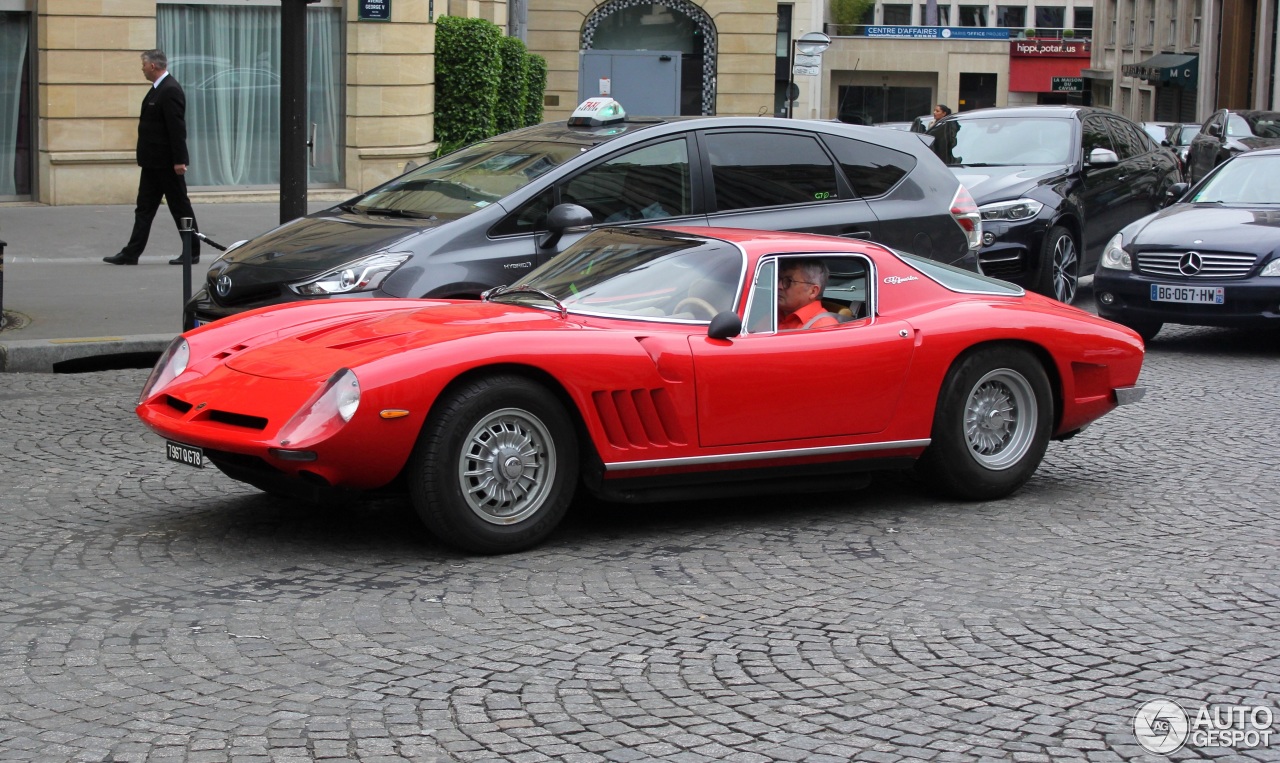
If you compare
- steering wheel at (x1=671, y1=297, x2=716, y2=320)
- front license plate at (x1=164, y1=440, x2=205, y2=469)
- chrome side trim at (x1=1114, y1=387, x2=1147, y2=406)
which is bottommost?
front license plate at (x1=164, y1=440, x2=205, y2=469)

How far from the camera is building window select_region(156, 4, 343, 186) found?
65.0 feet

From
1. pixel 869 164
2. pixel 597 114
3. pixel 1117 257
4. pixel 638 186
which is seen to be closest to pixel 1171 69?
pixel 1117 257

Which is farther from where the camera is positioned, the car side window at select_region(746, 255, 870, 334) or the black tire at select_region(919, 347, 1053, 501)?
the black tire at select_region(919, 347, 1053, 501)

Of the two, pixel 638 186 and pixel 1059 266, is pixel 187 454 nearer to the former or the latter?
pixel 638 186

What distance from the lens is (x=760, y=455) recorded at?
21.2 feet

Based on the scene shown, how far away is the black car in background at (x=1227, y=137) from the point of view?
24.3m

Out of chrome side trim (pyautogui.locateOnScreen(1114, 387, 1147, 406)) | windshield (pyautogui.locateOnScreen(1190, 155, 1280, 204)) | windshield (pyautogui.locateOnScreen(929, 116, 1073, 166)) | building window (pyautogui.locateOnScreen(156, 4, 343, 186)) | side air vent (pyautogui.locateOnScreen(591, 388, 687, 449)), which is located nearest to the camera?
side air vent (pyautogui.locateOnScreen(591, 388, 687, 449))

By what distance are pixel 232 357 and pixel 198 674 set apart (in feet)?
6.30

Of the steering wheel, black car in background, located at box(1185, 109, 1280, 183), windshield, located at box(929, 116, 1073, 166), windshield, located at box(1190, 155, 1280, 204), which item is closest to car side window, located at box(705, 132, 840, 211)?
the steering wheel

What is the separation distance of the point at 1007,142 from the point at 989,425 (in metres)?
8.51

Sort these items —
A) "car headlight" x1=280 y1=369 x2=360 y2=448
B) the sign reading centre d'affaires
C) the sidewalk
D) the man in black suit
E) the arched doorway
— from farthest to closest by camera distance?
the sign reading centre d'affaires < the arched doorway < the man in black suit < the sidewalk < "car headlight" x1=280 y1=369 x2=360 y2=448

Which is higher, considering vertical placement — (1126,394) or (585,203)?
(585,203)

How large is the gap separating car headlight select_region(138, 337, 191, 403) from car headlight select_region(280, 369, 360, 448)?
3.10 feet

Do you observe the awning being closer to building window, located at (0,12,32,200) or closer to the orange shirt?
building window, located at (0,12,32,200)
